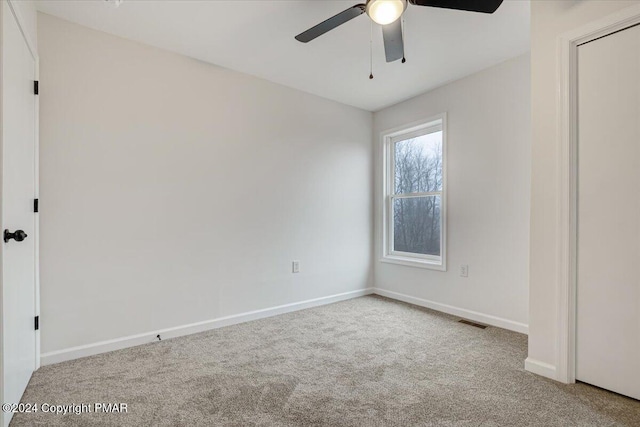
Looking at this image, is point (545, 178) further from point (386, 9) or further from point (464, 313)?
point (464, 313)

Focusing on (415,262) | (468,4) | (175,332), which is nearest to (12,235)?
(175,332)

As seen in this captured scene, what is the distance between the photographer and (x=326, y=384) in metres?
2.01

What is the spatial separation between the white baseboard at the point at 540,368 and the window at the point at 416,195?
1.41 metres

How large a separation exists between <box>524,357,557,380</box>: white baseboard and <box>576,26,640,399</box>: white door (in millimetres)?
136

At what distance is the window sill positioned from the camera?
3569mm

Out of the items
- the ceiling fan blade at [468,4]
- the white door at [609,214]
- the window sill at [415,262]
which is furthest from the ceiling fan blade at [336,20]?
the window sill at [415,262]

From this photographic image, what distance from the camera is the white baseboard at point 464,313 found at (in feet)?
9.61

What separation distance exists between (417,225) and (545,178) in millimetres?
1870

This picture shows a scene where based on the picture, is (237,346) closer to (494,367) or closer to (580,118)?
(494,367)

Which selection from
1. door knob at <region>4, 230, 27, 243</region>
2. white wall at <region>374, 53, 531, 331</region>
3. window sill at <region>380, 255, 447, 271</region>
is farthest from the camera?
window sill at <region>380, 255, 447, 271</region>

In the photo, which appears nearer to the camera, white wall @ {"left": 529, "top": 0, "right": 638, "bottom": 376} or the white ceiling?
white wall @ {"left": 529, "top": 0, "right": 638, "bottom": 376}

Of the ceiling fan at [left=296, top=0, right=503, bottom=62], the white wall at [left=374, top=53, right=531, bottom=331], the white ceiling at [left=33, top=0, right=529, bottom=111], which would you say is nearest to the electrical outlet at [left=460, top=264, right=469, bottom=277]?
the white wall at [left=374, top=53, right=531, bottom=331]

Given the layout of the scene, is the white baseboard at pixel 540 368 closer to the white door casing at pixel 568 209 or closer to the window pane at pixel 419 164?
the white door casing at pixel 568 209

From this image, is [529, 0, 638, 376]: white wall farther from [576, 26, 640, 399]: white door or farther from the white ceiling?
the white ceiling
